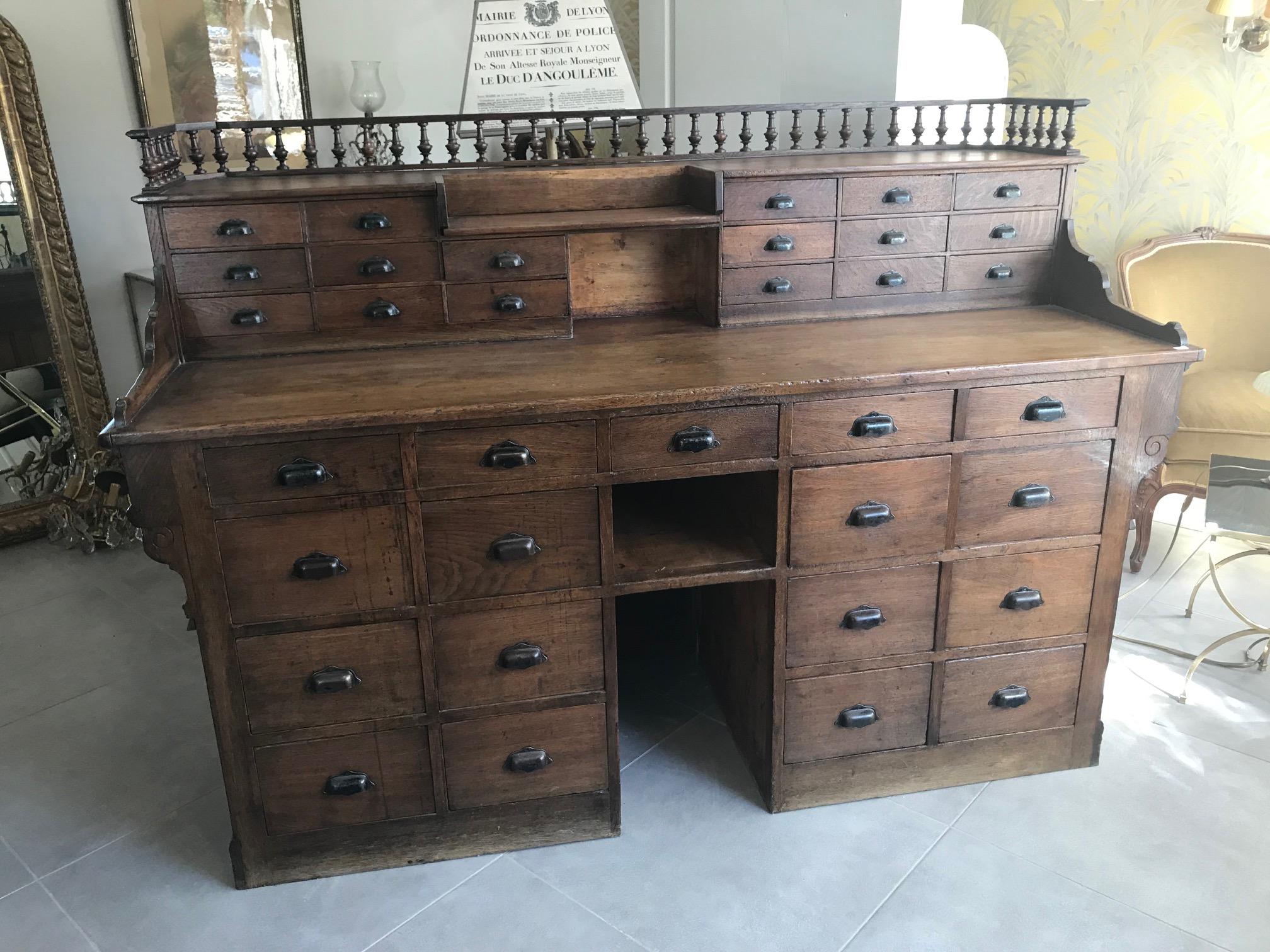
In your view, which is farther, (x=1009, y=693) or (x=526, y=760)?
(x=1009, y=693)

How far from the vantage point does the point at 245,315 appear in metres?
2.40

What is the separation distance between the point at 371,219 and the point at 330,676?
106 cm

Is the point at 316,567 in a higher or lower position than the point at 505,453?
lower

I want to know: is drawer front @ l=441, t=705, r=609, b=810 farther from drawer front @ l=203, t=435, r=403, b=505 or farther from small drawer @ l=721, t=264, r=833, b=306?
small drawer @ l=721, t=264, r=833, b=306

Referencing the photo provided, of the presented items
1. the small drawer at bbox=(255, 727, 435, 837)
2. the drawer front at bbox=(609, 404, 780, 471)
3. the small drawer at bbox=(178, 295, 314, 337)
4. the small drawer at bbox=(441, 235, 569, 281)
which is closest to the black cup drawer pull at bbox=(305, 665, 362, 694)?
the small drawer at bbox=(255, 727, 435, 837)

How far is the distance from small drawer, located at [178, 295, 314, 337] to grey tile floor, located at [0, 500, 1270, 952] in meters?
1.15

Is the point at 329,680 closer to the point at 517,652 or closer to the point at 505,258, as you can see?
the point at 517,652

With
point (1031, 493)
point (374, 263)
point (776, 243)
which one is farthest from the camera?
point (776, 243)

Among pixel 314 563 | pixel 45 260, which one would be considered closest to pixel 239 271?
pixel 314 563

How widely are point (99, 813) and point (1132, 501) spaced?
261 centimetres

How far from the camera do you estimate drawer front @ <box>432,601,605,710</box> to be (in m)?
2.18

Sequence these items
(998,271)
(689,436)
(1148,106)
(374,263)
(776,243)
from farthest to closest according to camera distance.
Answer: (1148,106)
(998,271)
(776,243)
(374,263)
(689,436)

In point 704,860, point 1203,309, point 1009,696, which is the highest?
point 1203,309

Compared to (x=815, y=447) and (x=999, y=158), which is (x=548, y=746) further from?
(x=999, y=158)
